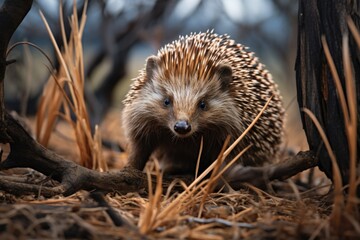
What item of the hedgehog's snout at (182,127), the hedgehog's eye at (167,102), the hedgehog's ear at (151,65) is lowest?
the hedgehog's snout at (182,127)

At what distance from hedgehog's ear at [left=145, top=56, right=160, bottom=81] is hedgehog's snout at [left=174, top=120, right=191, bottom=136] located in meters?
0.80

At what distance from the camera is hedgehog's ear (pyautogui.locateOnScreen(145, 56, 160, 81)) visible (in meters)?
4.18

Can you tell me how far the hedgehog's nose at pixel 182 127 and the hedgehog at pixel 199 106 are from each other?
0.13 m

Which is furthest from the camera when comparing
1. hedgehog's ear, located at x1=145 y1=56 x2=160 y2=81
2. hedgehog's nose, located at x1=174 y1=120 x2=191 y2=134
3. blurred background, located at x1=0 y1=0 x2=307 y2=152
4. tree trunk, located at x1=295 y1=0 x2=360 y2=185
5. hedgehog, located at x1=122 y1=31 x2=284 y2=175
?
blurred background, located at x1=0 y1=0 x2=307 y2=152

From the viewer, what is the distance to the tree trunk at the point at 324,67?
290 centimetres

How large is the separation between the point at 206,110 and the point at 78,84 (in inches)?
45.3

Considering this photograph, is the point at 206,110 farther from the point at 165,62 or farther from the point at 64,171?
the point at 64,171

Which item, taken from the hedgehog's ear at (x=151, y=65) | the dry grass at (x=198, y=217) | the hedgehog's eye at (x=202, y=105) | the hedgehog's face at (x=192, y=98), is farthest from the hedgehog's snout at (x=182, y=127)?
the hedgehog's ear at (x=151, y=65)

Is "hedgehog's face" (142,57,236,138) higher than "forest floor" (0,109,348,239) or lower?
higher

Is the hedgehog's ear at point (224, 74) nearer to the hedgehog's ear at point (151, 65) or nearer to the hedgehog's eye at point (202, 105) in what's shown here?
the hedgehog's eye at point (202, 105)

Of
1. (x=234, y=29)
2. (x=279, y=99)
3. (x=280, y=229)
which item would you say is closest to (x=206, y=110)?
(x=279, y=99)

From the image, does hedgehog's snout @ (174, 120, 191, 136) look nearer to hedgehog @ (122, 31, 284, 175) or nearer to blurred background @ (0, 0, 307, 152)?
hedgehog @ (122, 31, 284, 175)

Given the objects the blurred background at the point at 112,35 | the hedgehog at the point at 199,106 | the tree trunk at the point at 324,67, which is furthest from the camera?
the blurred background at the point at 112,35

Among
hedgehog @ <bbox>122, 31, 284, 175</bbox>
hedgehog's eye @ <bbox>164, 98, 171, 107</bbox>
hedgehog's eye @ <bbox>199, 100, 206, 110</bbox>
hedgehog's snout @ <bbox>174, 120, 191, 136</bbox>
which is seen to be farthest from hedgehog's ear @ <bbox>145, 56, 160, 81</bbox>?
hedgehog's snout @ <bbox>174, 120, 191, 136</bbox>
